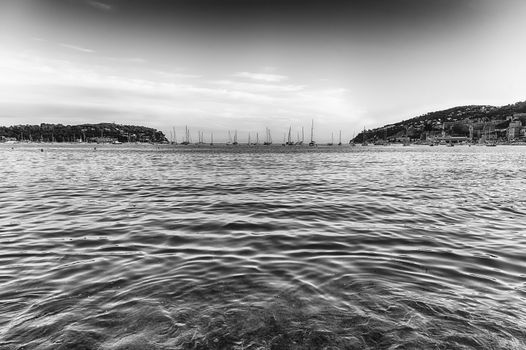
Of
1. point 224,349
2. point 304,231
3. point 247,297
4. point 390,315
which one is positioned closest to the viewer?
point 224,349

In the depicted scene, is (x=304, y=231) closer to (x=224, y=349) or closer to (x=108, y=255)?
(x=108, y=255)

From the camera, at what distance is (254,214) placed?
16.6 meters

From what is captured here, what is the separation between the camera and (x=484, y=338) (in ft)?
17.7

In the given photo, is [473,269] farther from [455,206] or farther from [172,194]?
[172,194]

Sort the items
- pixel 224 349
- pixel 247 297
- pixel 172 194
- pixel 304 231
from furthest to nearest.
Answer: pixel 172 194, pixel 304 231, pixel 247 297, pixel 224 349

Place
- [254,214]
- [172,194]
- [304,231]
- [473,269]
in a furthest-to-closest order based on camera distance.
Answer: [172,194] < [254,214] < [304,231] < [473,269]

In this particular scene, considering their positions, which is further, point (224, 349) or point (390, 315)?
point (390, 315)

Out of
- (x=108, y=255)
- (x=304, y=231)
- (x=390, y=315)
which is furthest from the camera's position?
(x=304, y=231)

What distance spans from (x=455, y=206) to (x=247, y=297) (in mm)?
16446

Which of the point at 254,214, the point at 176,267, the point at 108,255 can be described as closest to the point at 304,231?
the point at 254,214

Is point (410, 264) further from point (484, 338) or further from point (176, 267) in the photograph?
point (176, 267)

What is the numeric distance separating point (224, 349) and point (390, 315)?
310 cm

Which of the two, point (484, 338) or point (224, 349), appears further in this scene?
point (484, 338)

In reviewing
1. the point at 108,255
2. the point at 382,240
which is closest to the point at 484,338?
the point at 382,240
